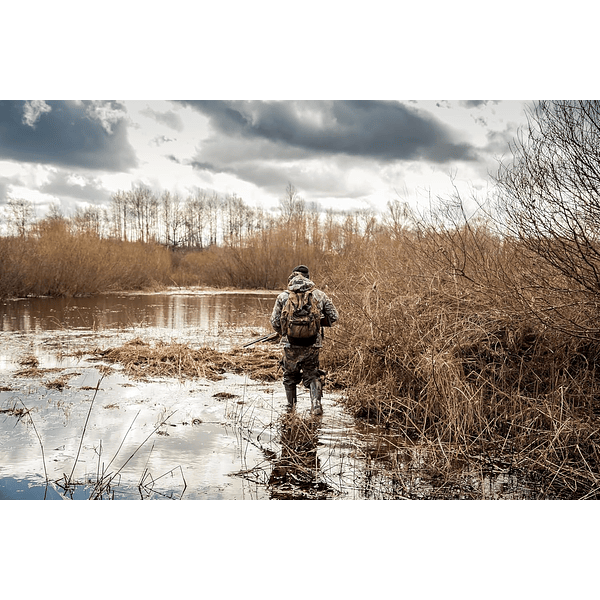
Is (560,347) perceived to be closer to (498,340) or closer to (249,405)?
(498,340)

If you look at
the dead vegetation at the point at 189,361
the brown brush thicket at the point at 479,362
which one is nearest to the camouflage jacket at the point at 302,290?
the brown brush thicket at the point at 479,362

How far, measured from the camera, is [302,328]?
6.93 meters

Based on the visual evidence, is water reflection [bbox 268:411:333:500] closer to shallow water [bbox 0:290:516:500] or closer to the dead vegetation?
shallow water [bbox 0:290:516:500]

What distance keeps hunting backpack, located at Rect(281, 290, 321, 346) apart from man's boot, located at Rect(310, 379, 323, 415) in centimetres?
62

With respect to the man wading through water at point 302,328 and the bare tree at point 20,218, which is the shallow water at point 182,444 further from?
the bare tree at point 20,218

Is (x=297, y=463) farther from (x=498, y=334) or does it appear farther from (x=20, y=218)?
(x=20, y=218)

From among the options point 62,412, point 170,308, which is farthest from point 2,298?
point 62,412

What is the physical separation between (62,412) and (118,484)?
281 cm

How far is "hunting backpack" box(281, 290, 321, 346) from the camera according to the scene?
6.90 m

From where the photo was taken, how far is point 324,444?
5.92 m

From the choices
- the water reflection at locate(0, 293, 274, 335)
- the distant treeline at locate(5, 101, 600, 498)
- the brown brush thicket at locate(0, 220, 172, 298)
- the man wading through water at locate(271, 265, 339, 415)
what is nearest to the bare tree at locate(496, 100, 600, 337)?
the distant treeline at locate(5, 101, 600, 498)

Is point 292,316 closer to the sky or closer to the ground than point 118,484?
closer to the sky

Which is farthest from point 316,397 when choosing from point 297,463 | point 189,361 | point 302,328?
point 189,361

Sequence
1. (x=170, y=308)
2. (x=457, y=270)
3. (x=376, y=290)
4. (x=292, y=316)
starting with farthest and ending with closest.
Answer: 1. (x=170, y=308)
2. (x=376, y=290)
3. (x=457, y=270)
4. (x=292, y=316)
